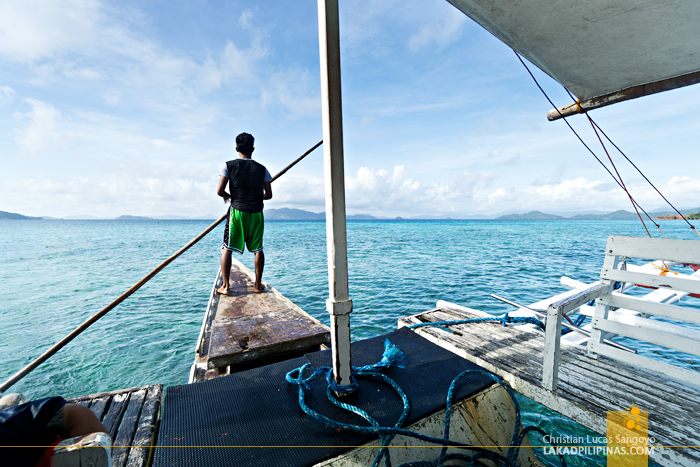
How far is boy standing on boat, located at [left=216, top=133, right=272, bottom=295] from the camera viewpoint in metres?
4.12

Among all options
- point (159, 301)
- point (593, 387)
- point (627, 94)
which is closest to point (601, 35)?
point (627, 94)

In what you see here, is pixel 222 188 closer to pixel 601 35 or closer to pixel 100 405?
pixel 100 405

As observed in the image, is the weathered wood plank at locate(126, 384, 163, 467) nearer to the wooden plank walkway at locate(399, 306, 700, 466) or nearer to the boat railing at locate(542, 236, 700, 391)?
the wooden plank walkway at locate(399, 306, 700, 466)

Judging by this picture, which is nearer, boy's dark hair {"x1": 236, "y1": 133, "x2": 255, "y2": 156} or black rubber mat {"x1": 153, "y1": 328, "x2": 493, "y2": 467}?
black rubber mat {"x1": 153, "y1": 328, "x2": 493, "y2": 467}

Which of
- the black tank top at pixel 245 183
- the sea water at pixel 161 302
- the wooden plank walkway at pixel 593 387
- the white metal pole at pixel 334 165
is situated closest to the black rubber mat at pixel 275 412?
the wooden plank walkway at pixel 593 387

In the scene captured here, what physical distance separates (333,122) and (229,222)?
3.08m

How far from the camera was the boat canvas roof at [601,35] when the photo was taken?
218 centimetres

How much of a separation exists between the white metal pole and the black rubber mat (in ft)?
1.59

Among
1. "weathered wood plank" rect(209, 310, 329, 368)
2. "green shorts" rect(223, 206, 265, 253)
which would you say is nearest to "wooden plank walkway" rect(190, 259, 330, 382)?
"weathered wood plank" rect(209, 310, 329, 368)

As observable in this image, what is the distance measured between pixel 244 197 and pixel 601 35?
4214 millimetres

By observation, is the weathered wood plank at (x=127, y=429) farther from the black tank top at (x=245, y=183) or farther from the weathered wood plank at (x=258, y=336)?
the black tank top at (x=245, y=183)

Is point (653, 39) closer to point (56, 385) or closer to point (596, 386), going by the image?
point (596, 386)

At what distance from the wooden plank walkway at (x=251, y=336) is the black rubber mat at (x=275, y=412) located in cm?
30

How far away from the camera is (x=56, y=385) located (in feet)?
14.8
